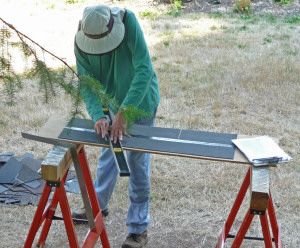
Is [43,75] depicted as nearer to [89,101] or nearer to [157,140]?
[89,101]

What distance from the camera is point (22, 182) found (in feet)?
13.6

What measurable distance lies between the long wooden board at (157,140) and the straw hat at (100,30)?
48 centimetres

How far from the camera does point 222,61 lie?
Answer: 754 cm

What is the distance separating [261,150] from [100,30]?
1.23 meters

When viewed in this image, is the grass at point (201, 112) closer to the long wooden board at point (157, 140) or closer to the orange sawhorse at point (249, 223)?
the orange sawhorse at point (249, 223)

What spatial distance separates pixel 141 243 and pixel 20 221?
111cm

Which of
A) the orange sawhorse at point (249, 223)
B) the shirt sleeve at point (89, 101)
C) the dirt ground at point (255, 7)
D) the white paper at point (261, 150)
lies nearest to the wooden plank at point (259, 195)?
the orange sawhorse at point (249, 223)

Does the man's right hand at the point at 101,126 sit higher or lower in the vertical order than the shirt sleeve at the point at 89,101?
lower

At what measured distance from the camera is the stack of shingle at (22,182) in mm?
3963

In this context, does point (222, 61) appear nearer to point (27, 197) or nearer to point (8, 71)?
point (27, 197)

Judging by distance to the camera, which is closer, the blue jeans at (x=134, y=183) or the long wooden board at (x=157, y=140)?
the long wooden board at (x=157, y=140)

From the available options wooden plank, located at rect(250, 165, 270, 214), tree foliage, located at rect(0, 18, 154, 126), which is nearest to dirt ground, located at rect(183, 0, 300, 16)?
wooden plank, located at rect(250, 165, 270, 214)

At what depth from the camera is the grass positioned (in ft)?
12.0

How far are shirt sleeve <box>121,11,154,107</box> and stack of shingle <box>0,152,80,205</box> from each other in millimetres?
1712
